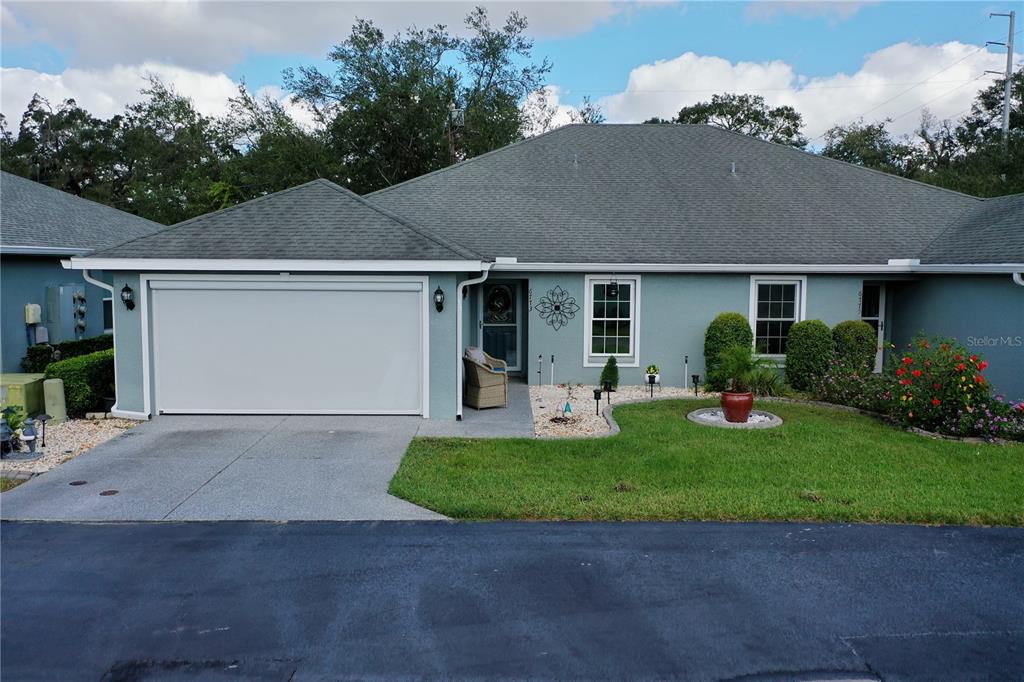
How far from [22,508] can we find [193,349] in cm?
436

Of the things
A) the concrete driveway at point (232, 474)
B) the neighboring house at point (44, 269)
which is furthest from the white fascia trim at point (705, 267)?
A: the neighboring house at point (44, 269)

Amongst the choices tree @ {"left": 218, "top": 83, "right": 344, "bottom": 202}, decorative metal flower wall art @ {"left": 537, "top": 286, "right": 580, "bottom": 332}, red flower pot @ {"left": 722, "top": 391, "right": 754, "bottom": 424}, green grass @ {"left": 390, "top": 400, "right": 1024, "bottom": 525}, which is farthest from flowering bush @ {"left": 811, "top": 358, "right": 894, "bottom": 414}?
tree @ {"left": 218, "top": 83, "right": 344, "bottom": 202}

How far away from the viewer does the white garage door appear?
434 inches

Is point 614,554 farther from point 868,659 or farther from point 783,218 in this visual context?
point 783,218

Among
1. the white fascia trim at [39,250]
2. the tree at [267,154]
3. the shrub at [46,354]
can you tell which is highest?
the tree at [267,154]

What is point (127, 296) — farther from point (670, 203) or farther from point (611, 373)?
point (670, 203)

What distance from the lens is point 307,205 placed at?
11.7 metres

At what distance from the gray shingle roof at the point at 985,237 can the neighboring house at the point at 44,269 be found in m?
16.7

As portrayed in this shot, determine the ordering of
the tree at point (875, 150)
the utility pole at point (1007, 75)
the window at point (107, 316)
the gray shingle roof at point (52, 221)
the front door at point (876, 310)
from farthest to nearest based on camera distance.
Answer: the tree at point (875, 150) < the utility pole at point (1007, 75) < the window at point (107, 316) < the front door at point (876, 310) < the gray shingle roof at point (52, 221)

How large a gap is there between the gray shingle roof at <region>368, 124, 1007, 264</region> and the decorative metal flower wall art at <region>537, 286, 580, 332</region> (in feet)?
2.32

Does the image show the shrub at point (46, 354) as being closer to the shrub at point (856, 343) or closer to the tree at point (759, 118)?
the shrub at point (856, 343)

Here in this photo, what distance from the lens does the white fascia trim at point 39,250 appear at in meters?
13.0

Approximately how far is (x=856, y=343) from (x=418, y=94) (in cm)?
2293

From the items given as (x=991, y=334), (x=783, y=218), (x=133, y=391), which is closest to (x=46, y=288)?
(x=133, y=391)
